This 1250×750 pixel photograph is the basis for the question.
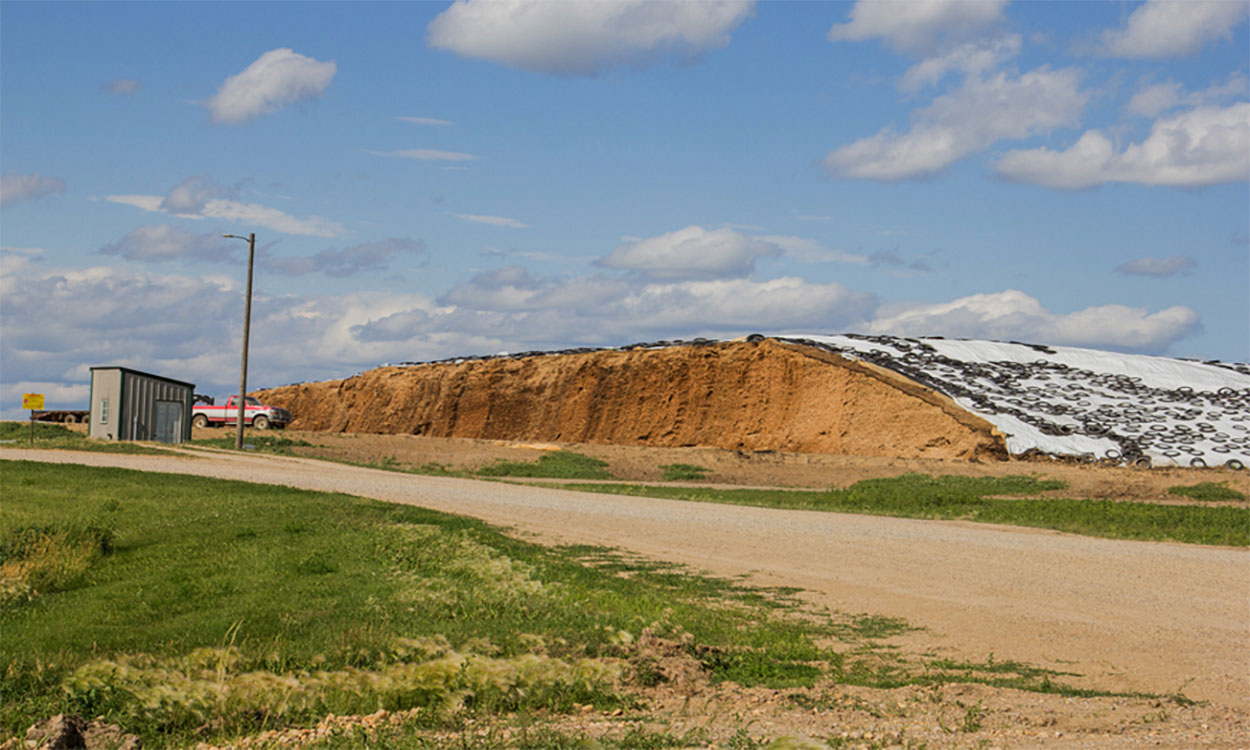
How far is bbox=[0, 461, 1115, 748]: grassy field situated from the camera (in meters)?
8.05

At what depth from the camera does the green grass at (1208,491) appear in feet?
96.8

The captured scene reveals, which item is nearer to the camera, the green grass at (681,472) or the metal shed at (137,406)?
the green grass at (681,472)

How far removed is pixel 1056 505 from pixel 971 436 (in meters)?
17.0

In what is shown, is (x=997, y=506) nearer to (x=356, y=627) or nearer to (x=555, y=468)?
(x=555, y=468)

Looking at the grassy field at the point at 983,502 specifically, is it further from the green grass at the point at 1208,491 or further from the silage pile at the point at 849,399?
the silage pile at the point at 849,399

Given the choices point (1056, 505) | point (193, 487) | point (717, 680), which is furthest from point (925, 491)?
point (717, 680)

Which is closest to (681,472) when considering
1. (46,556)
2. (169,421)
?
(169,421)

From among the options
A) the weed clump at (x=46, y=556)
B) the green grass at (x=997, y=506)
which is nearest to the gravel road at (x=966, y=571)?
the green grass at (x=997, y=506)

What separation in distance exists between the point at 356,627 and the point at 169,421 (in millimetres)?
33644

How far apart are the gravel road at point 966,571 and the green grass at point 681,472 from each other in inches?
368

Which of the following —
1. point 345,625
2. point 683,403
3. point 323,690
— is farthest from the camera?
point 683,403

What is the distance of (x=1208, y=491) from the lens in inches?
1183

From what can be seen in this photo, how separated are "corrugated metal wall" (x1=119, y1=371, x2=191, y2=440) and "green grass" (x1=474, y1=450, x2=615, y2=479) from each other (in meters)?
13.1

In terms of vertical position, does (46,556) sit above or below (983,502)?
below
